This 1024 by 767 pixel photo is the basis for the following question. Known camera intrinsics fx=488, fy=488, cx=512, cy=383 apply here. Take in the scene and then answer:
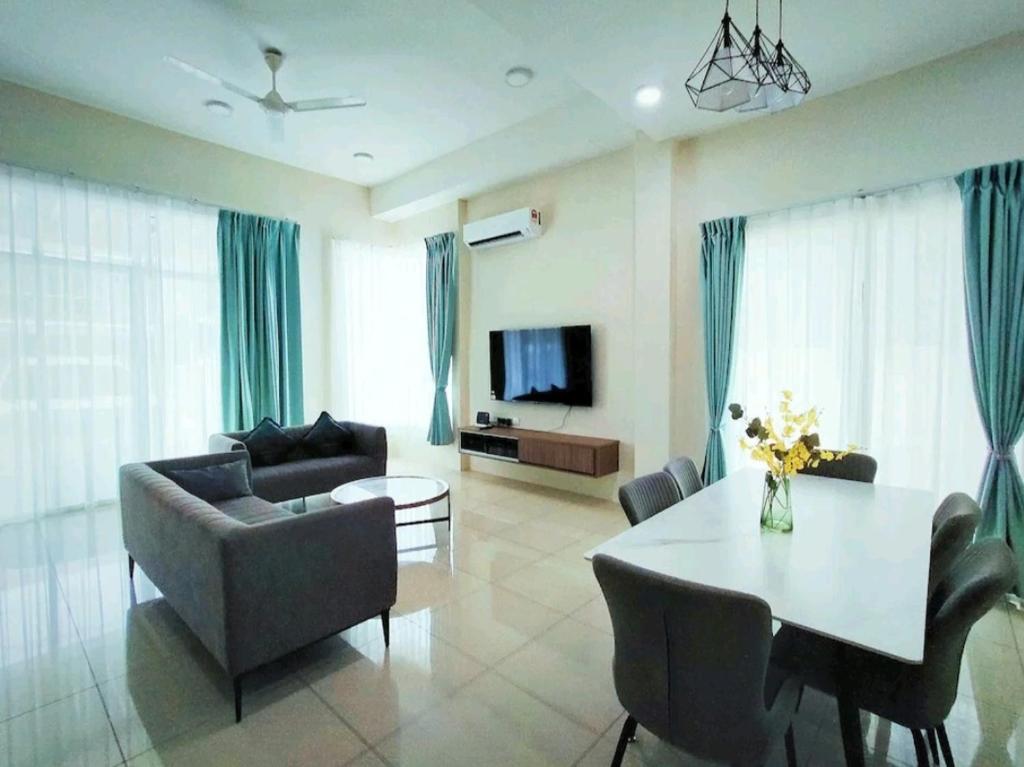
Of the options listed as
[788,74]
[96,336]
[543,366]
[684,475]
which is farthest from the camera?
[543,366]

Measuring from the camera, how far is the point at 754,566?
1.57m

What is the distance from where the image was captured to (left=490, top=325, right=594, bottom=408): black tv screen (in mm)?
4547

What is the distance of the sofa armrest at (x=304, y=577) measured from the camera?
1.85 m

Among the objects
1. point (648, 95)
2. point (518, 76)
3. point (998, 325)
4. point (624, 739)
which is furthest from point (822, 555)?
point (518, 76)

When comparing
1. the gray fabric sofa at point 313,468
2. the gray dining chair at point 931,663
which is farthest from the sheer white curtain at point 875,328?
the gray fabric sofa at point 313,468

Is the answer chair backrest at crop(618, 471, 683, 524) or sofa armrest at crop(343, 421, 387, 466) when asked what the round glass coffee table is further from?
chair backrest at crop(618, 471, 683, 524)

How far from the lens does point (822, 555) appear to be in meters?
1.64

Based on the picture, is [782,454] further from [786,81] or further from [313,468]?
[313,468]

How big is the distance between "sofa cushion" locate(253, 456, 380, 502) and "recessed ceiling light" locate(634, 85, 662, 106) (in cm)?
361

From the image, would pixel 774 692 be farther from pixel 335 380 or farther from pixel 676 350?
pixel 335 380

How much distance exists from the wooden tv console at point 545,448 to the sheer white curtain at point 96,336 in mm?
2632

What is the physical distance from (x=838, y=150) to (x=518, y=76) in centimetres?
226

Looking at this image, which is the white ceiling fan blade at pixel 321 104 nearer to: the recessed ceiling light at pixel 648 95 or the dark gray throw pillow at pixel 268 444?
the recessed ceiling light at pixel 648 95

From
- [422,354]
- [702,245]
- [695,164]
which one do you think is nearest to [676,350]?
[702,245]
